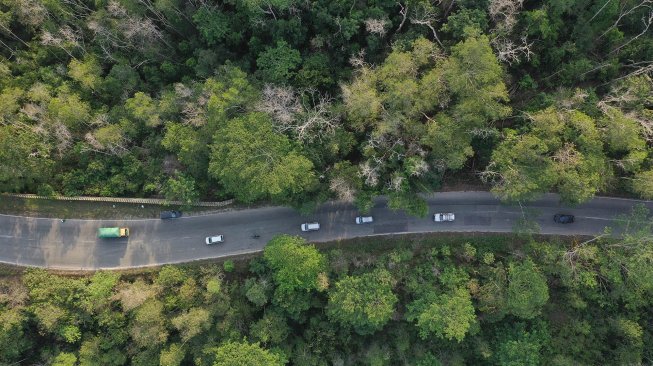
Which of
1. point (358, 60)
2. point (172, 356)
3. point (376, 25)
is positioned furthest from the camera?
point (172, 356)

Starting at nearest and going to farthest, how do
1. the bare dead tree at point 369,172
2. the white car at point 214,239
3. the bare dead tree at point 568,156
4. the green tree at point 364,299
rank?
the bare dead tree at point 568,156 < the green tree at point 364,299 < the bare dead tree at point 369,172 < the white car at point 214,239

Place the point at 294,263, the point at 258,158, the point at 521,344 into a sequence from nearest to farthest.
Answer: the point at 258,158 < the point at 294,263 < the point at 521,344

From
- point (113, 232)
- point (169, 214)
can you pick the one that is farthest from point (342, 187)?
point (113, 232)

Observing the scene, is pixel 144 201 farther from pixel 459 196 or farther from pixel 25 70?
pixel 459 196

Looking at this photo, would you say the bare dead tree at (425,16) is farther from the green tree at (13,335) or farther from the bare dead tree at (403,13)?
the green tree at (13,335)

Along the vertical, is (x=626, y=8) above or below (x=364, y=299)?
above

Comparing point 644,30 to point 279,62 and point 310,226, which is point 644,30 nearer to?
point 279,62

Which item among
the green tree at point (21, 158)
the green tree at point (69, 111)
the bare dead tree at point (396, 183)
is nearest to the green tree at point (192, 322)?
the green tree at point (21, 158)

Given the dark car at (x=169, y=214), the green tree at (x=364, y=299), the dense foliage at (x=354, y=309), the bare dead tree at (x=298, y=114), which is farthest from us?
the dark car at (x=169, y=214)
